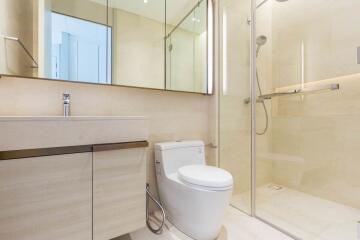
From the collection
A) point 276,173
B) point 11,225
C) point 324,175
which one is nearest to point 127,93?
point 11,225

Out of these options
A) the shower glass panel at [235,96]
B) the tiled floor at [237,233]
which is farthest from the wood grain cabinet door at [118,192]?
the shower glass panel at [235,96]

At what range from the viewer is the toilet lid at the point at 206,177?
1.09 metres

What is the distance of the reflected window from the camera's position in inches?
48.4

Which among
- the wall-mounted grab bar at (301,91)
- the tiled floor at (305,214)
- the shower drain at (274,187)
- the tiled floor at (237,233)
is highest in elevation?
the wall-mounted grab bar at (301,91)

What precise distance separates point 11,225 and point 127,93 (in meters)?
0.96

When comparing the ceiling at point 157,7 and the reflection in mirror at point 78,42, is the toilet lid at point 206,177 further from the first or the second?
the ceiling at point 157,7

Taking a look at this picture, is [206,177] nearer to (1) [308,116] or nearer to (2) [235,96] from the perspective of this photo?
(2) [235,96]

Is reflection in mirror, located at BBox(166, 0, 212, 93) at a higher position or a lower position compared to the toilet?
higher

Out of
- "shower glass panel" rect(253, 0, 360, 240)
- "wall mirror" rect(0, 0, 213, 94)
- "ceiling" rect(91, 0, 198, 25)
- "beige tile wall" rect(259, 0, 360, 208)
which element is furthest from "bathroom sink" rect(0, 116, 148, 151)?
"beige tile wall" rect(259, 0, 360, 208)

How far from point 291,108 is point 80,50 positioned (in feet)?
5.97

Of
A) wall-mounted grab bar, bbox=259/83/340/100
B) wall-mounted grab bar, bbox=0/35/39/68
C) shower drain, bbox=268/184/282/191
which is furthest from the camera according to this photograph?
shower drain, bbox=268/184/282/191

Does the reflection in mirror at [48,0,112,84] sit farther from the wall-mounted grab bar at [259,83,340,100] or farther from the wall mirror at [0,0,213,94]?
the wall-mounted grab bar at [259,83,340,100]

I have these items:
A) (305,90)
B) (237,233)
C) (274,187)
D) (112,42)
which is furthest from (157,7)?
(274,187)

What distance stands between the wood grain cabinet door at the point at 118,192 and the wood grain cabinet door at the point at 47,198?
4 cm
